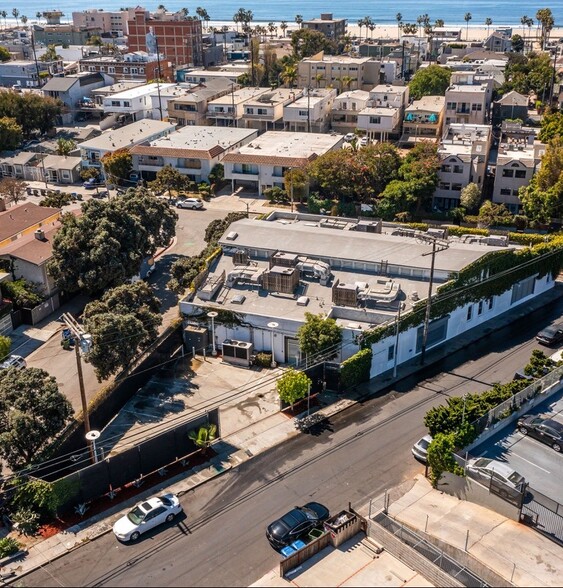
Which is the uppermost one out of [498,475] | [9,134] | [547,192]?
[9,134]

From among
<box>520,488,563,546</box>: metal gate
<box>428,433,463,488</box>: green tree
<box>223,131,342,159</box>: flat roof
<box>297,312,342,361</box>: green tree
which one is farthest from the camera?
<box>223,131,342,159</box>: flat roof

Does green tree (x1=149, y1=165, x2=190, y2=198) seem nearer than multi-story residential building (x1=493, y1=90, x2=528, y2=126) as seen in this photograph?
Yes

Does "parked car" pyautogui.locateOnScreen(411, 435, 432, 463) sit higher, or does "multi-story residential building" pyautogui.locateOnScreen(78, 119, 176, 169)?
"multi-story residential building" pyautogui.locateOnScreen(78, 119, 176, 169)

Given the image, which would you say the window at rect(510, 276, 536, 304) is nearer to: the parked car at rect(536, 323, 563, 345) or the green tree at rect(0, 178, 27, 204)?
the parked car at rect(536, 323, 563, 345)

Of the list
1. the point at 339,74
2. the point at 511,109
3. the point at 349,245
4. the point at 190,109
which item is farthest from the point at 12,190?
the point at 511,109

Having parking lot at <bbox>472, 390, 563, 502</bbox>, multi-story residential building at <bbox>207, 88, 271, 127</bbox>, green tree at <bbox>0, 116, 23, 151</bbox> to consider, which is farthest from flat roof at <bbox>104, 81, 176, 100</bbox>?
parking lot at <bbox>472, 390, 563, 502</bbox>

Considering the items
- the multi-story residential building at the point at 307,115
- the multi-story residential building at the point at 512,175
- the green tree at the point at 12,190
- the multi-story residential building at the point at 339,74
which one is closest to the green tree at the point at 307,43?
the multi-story residential building at the point at 339,74

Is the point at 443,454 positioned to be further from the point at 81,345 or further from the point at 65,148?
the point at 65,148

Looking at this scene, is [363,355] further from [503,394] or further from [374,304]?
[503,394]
